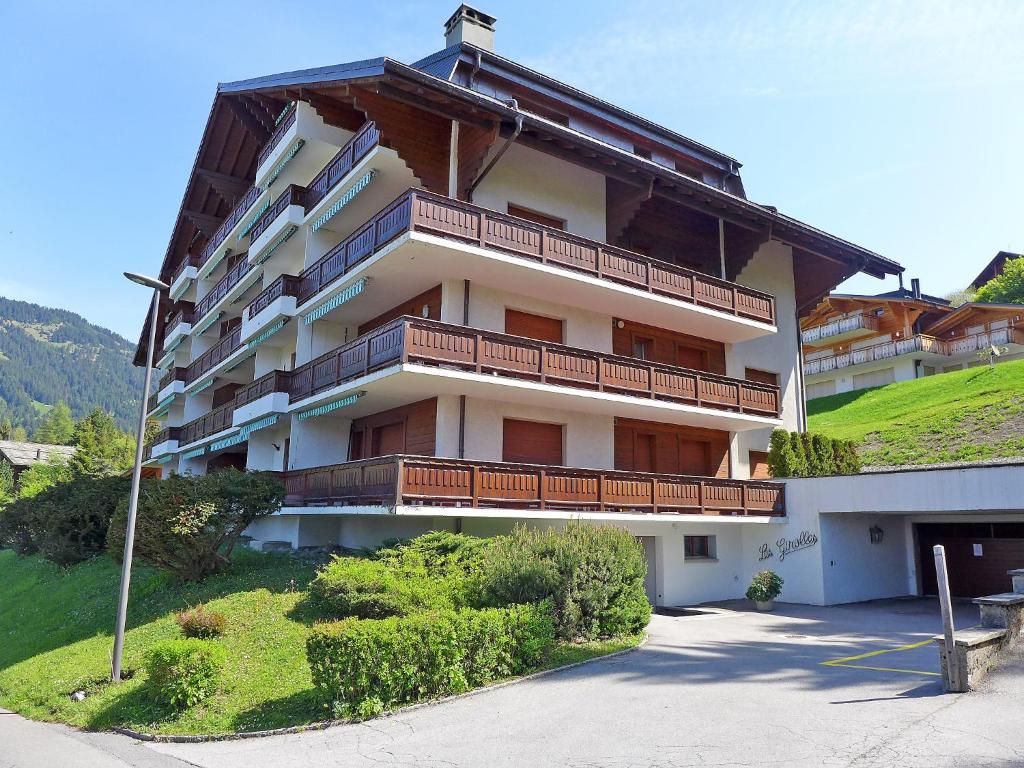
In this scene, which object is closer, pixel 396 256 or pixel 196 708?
pixel 196 708

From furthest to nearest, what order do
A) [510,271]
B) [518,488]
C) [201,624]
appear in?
1. [510,271]
2. [518,488]
3. [201,624]

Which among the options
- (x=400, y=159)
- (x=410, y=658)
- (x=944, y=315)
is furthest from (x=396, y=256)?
(x=944, y=315)

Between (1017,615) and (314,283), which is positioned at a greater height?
(314,283)

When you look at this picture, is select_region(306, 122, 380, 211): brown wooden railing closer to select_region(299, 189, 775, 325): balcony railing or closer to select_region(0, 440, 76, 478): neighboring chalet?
select_region(299, 189, 775, 325): balcony railing

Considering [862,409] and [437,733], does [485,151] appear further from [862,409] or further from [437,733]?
[862,409]

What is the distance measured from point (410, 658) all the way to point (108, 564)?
20529 mm

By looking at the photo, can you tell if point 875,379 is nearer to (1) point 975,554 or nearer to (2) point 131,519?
(1) point 975,554

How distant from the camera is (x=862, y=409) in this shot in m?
46.5

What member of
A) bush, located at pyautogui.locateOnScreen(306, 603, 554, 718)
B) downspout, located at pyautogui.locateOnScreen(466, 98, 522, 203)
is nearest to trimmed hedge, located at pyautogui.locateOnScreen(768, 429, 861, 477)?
downspout, located at pyautogui.locateOnScreen(466, 98, 522, 203)

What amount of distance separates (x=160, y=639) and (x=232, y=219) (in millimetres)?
22569

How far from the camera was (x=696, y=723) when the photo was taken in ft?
29.7

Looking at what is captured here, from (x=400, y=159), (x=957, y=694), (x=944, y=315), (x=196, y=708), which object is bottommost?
(x=196, y=708)

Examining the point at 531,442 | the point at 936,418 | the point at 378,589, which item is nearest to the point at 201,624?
the point at 378,589

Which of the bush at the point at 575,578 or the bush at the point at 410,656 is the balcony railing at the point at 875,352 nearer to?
the bush at the point at 575,578
